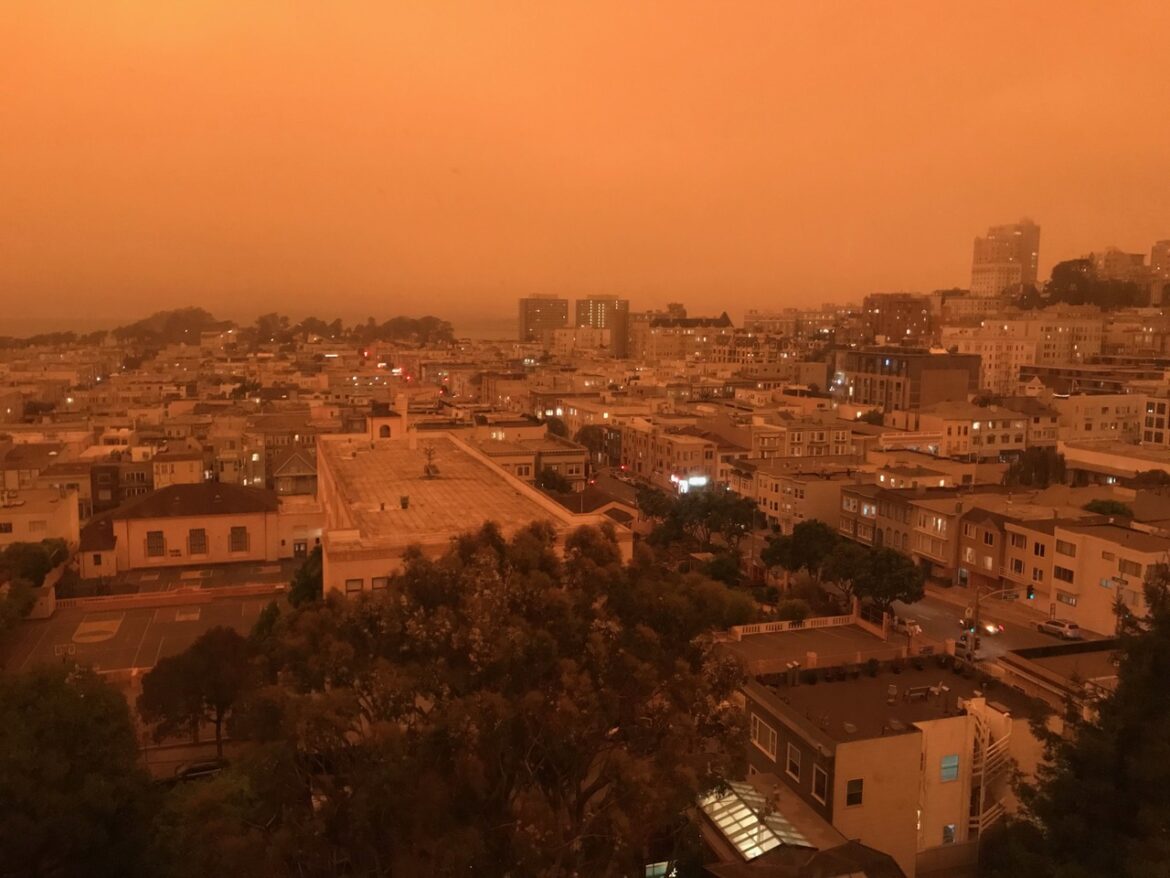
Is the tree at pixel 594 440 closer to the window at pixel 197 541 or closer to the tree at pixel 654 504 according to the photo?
the tree at pixel 654 504

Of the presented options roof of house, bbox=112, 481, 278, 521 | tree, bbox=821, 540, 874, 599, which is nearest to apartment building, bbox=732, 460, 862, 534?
tree, bbox=821, 540, 874, 599

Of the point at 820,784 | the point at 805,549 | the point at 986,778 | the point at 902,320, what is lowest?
the point at 805,549

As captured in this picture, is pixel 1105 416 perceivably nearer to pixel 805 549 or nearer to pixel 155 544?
pixel 805 549

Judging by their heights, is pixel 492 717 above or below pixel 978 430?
above

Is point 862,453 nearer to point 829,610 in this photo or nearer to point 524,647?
point 829,610

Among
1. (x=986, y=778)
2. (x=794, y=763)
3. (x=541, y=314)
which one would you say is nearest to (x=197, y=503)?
(x=794, y=763)

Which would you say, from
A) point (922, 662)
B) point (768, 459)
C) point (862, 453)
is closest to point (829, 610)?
point (922, 662)

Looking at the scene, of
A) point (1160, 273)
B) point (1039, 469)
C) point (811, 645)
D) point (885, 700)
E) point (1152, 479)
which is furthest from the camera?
point (1160, 273)

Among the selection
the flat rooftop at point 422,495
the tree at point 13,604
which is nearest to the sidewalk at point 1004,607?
the flat rooftop at point 422,495
